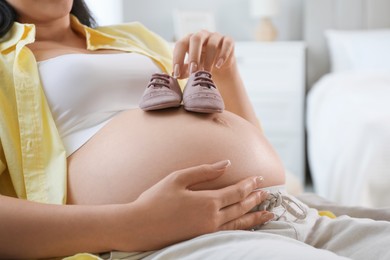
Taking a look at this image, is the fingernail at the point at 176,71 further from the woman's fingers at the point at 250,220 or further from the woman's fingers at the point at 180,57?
the woman's fingers at the point at 250,220

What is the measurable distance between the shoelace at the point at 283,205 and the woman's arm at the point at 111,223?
14 cm

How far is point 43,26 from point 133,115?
40 centimetres

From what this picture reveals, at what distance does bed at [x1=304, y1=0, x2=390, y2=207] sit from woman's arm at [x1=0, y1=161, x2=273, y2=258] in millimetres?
1249

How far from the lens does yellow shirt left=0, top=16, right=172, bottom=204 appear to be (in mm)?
1072

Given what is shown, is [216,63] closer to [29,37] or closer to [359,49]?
[29,37]

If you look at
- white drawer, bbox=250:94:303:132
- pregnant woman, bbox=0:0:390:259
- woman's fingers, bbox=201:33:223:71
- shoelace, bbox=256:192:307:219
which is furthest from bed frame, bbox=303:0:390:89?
shoelace, bbox=256:192:307:219

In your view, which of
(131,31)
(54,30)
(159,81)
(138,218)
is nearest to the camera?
(138,218)

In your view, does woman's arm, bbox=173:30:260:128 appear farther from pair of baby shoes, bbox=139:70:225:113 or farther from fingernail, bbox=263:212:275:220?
fingernail, bbox=263:212:275:220

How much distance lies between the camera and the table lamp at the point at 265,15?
149 inches

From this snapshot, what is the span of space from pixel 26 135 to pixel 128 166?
198 mm

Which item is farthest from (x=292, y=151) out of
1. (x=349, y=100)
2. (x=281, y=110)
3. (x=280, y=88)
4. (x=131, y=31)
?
(x=131, y=31)

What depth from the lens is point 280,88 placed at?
3621 mm

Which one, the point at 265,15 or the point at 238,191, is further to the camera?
the point at 265,15

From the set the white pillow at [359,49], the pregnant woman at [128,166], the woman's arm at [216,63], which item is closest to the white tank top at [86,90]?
the pregnant woman at [128,166]
